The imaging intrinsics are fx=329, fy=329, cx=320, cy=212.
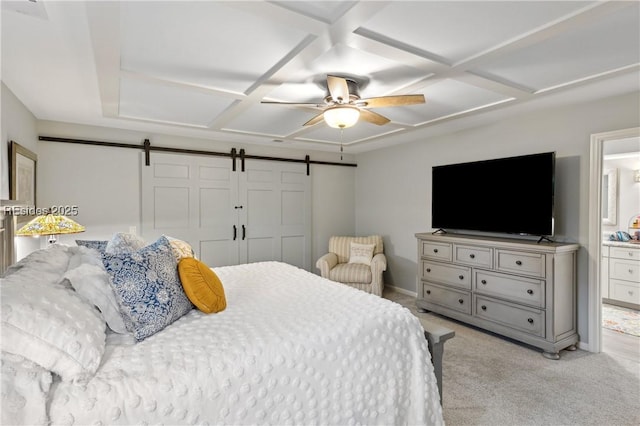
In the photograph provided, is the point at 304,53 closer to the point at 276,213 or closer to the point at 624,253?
the point at 276,213

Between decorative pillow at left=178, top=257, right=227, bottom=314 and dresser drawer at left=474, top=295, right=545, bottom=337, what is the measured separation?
2.81 m

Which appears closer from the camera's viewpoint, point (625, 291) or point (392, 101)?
point (392, 101)

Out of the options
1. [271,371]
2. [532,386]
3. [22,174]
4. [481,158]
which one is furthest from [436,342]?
[22,174]

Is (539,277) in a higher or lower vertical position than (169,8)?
lower

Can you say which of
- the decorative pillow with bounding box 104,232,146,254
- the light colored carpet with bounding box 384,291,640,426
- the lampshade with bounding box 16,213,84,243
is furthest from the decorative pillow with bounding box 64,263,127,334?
the light colored carpet with bounding box 384,291,640,426

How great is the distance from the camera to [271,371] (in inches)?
53.0

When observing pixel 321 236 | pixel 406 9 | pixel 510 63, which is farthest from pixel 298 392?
pixel 321 236

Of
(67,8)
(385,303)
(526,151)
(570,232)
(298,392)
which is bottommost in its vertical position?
(298,392)

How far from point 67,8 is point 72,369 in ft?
5.32

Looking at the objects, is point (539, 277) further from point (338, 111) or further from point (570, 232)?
point (338, 111)

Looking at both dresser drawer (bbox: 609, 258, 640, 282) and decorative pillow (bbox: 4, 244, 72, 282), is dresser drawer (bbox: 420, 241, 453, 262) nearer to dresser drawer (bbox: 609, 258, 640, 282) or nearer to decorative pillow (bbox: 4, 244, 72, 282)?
dresser drawer (bbox: 609, 258, 640, 282)

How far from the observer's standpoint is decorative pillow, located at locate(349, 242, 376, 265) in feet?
15.9

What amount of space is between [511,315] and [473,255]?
67cm

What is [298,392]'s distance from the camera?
4.50ft
